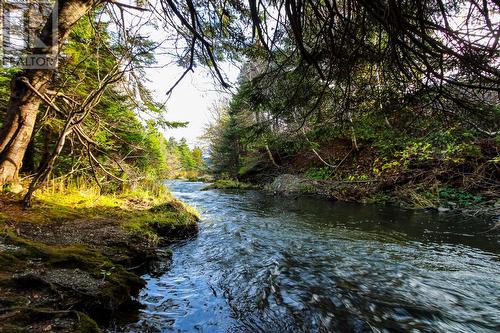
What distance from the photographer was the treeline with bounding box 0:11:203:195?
14.4 ft

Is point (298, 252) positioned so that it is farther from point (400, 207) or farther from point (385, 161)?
point (385, 161)

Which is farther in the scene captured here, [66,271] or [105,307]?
[66,271]

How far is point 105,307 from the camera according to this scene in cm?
224

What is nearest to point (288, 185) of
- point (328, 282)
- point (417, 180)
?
point (417, 180)

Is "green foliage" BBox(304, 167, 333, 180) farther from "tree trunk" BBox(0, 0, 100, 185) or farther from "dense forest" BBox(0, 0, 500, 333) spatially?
"tree trunk" BBox(0, 0, 100, 185)

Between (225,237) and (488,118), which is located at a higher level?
(488,118)

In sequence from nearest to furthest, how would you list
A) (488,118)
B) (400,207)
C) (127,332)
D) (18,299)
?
1. (18,299)
2. (127,332)
3. (488,118)
4. (400,207)

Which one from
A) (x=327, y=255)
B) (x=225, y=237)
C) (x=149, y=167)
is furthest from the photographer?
(x=149, y=167)

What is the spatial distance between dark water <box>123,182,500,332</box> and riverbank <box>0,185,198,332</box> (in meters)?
0.32

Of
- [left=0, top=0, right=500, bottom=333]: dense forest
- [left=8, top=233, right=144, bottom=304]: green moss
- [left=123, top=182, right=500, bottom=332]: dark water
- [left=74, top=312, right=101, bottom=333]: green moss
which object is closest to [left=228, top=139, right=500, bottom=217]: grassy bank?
[left=0, top=0, right=500, bottom=333]: dense forest

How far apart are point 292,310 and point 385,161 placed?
10.9 m

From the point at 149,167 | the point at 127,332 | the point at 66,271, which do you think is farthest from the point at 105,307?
the point at 149,167

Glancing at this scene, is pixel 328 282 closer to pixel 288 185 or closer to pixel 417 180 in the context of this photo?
pixel 417 180

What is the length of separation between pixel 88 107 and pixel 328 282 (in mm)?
4175
